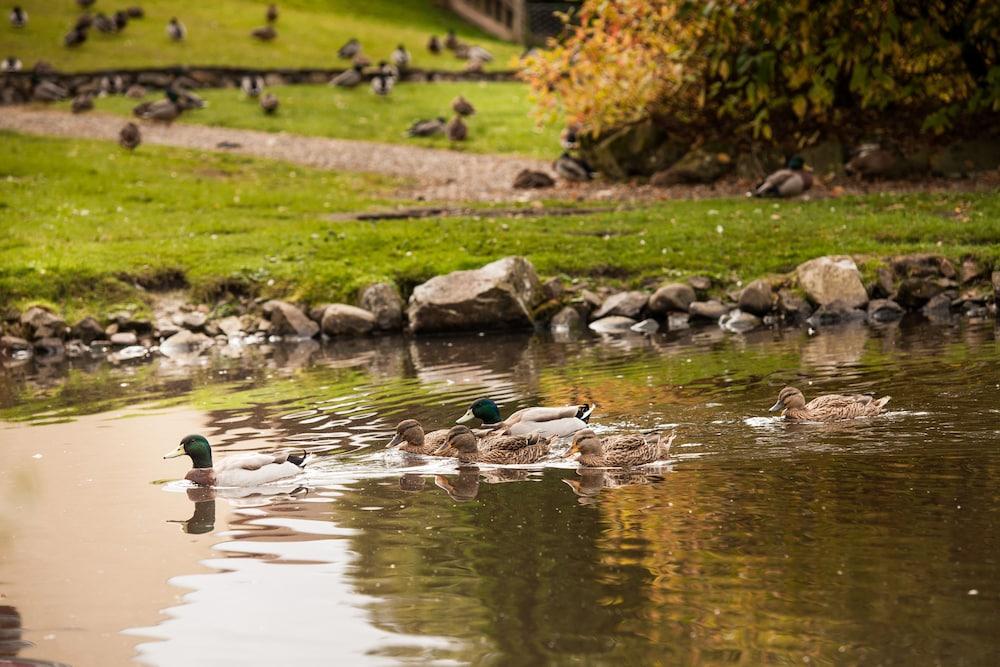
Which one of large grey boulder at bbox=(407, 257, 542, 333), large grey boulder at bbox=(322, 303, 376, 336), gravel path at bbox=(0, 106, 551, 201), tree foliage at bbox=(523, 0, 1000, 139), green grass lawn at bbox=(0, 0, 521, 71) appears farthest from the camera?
green grass lawn at bbox=(0, 0, 521, 71)

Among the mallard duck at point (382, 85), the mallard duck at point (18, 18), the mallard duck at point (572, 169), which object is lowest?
the mallard duck at point (572, 169)

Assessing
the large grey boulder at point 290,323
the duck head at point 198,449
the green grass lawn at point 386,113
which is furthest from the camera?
the green grass lawn at point 386,113

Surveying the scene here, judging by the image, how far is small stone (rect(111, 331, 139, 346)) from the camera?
76.9ft

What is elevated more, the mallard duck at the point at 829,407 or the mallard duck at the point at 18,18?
the mallard duck at the point at 18,18

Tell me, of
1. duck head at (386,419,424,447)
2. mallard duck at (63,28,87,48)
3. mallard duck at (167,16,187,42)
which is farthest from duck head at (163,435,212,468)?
mallard duck at (167,16,187,42)

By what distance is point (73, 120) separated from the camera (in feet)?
140

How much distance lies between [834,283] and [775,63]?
31.1 ft

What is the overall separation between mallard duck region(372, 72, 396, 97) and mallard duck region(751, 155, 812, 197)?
2290 cm

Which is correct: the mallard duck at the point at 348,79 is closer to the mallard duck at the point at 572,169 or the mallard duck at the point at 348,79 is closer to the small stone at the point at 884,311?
the mallard duck at the point at 572,169

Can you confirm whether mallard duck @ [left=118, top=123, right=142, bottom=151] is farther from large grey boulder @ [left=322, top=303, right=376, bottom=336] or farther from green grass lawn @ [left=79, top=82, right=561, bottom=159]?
large grey boulder @ [left=322, top=303, right=376, bottom=336]

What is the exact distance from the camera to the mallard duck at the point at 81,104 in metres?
43.8

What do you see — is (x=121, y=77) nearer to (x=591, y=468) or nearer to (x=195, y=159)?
(x=195, y=159)

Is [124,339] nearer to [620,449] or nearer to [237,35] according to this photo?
[620,449]

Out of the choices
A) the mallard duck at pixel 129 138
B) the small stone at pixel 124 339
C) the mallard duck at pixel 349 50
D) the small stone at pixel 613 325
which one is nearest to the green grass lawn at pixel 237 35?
the mallard duck at pixel 349 50
